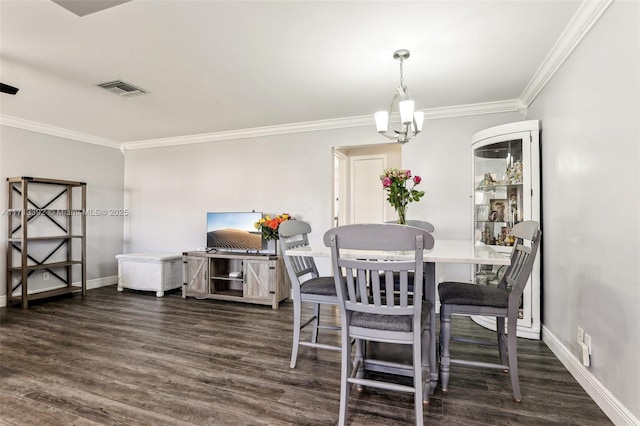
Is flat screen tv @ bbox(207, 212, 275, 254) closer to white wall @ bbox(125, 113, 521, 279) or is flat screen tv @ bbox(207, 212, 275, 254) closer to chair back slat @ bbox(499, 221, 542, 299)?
white wall @ bbox(125, 113, 521, 279)

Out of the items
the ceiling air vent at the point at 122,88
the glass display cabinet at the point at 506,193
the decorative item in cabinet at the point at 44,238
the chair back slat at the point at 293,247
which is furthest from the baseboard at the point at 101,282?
the glass display cabinet at the point at 506,193

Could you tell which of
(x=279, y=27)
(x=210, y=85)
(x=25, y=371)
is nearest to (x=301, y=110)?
(x=210, y=85)

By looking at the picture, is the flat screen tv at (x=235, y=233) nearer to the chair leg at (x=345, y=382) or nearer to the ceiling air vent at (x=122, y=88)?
the ceiling air vent at (x=122, y=88)

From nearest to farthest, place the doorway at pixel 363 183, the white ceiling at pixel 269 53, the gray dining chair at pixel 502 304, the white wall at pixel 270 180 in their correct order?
the gray dining chair at pixel 502 304 → the white ceiling at pixel 269 53 → the white wall at pixel 270 180 → the doorway at pixel 363 183

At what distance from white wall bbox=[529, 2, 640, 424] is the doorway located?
10.3 ft

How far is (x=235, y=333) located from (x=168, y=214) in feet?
10.1

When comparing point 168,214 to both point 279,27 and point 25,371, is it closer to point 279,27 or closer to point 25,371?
point 25,371

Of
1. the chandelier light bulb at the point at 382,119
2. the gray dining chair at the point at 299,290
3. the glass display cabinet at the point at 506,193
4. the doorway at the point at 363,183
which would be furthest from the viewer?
the doorway at the point at 363,183

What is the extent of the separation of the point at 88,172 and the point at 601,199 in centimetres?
619

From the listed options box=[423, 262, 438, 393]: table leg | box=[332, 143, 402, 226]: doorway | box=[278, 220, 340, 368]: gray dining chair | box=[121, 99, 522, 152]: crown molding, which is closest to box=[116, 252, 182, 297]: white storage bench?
box=[121, 99, 522, 152]: crown molding

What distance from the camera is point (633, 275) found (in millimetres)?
1618

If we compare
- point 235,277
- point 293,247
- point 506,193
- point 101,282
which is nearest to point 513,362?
point 293,247

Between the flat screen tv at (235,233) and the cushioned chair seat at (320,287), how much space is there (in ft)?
6.83

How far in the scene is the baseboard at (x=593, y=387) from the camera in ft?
5.54
